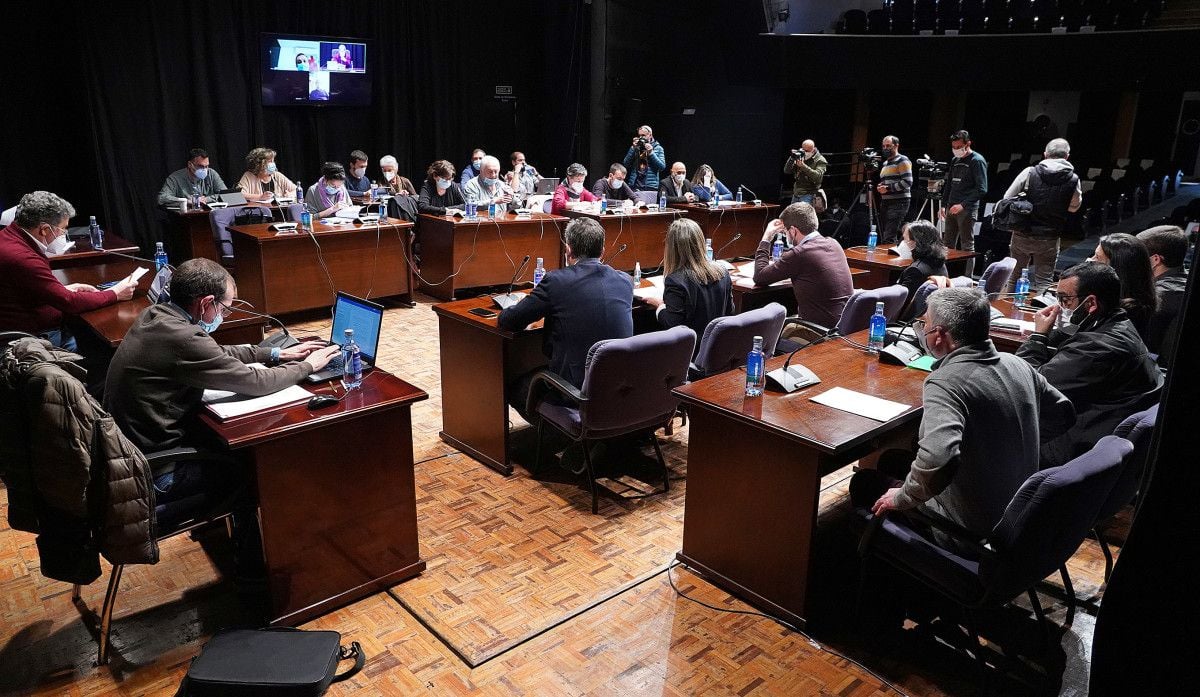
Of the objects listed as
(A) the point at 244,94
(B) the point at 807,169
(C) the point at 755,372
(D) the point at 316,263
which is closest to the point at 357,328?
(C) the point at 755,372

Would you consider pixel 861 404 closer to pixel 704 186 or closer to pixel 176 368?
pixel 176 368

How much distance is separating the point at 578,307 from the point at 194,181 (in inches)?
223

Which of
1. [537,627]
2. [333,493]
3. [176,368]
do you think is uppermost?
[176,368]

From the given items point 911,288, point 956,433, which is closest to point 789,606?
point 956,433

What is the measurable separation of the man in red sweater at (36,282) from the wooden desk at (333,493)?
5.34 feet

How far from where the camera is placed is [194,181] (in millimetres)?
7723

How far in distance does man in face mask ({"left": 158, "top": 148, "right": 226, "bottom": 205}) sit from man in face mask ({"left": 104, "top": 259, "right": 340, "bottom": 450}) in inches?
204

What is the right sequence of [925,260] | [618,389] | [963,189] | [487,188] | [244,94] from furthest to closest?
[244,94] < [487,188] < [963,189] < [925,260] < [618,389]

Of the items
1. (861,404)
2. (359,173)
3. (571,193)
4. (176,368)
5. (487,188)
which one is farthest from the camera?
(571,193)

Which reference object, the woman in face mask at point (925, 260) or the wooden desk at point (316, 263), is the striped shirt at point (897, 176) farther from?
the wooden desk at point (316, 263)

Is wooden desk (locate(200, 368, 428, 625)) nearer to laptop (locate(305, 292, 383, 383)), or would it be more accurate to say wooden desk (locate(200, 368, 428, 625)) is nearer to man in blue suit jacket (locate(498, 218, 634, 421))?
laptop (locate(305, 292, 383, 383))

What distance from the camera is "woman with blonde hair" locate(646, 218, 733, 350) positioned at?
409 centimetres

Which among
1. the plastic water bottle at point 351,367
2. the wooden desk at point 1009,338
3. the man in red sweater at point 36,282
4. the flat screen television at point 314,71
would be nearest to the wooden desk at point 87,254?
the man in red sweater at point 36,282

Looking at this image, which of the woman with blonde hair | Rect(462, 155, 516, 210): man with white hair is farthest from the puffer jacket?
Rect(462, 155, 516, 210): man with white hair
